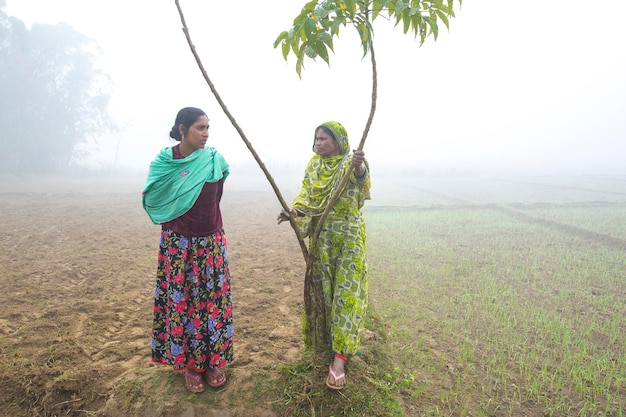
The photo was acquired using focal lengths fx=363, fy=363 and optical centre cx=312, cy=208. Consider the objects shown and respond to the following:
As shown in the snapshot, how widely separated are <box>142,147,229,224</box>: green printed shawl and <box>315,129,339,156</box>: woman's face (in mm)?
738

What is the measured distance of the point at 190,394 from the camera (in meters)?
2.54

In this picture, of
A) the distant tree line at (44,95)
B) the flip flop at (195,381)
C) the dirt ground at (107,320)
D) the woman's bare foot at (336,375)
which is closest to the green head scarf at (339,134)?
the woman's bare foot at (336,375)

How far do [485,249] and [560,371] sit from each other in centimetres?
493

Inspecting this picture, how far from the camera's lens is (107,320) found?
4.00 m

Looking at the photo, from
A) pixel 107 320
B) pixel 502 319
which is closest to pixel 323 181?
pixel 107 320

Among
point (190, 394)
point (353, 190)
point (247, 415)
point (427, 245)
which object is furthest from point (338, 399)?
point (427, 245)

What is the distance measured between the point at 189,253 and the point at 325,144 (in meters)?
1.21

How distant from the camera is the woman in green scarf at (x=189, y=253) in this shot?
2402 mm

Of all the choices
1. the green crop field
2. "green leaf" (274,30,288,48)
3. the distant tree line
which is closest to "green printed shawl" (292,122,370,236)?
"green leaf" (274,30,288,48)

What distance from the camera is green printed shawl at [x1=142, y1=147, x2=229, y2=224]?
236cm

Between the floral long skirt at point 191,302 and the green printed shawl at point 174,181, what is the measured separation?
17 centimetres

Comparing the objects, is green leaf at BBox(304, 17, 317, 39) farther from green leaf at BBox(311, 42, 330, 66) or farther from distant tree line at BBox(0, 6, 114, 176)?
distant tree line at BBox(0, 6, 114, 176)

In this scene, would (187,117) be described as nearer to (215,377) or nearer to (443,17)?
(443,17)

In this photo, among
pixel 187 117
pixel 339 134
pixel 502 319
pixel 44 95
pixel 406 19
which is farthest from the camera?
pixel 44 95
